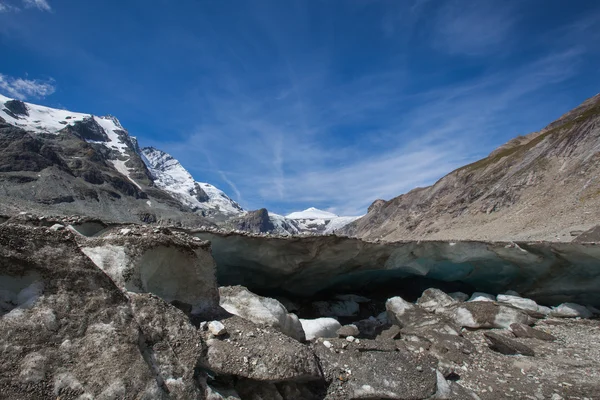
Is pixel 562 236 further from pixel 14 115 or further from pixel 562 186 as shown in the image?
pixel 14 115

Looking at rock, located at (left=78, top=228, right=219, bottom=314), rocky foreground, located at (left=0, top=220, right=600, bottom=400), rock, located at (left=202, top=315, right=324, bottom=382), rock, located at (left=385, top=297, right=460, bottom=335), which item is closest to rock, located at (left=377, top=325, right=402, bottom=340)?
rocky foreground, located at (left=0, top=220, right=600, bottom=400)

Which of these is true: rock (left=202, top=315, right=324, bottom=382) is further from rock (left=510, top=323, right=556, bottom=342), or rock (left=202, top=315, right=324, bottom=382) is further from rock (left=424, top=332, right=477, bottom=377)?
rock (left=510, top=323, right=556, bottom=342)

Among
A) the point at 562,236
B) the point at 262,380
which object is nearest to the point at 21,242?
the point at 262,380

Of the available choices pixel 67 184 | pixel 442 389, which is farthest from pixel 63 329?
pixel 67 184

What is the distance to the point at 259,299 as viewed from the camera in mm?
6871

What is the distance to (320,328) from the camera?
7.58 meters

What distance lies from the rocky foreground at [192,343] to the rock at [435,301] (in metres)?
1.60

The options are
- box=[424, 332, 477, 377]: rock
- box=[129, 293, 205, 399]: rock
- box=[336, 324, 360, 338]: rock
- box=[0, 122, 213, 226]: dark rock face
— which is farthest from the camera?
box=[0, 122, 213, 226]: dark rock face

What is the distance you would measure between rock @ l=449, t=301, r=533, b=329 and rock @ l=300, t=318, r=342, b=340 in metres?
3.67

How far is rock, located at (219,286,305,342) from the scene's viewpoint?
21.1 feet

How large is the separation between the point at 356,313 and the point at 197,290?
716 centimetres

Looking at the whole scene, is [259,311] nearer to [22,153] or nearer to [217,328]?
[217,328]

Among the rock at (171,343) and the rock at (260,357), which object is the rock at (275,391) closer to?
the rock at (260,357)

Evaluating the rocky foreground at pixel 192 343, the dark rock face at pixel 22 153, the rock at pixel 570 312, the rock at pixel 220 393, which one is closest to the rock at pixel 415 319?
the rocky foreground at pixel 192 343
